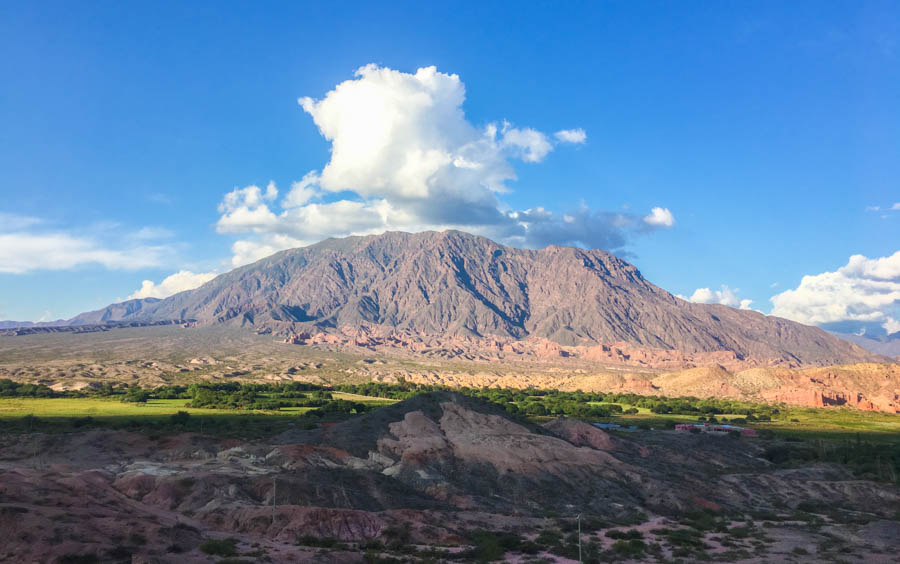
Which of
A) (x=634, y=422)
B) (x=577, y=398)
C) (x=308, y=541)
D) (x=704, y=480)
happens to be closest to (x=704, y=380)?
(x=577, y=398)

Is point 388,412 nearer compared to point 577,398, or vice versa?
point 388,412

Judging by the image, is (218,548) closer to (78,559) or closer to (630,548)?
(78,559)

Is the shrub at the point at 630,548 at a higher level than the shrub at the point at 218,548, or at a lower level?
lower

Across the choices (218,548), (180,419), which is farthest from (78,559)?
(180,419)

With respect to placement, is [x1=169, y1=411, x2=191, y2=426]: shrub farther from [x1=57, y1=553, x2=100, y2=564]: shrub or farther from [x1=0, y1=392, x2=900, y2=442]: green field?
[x1=57, y1=553, x2=100, y2=564]: shrub

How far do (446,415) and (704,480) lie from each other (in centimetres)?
2931

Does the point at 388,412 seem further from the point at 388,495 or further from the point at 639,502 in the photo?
the point at 639,502

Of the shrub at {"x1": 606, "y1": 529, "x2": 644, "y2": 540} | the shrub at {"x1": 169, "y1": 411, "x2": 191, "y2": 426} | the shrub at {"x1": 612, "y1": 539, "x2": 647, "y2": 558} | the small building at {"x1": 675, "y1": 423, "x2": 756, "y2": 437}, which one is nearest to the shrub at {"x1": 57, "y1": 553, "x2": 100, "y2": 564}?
the shrub at {"x1": 612, "y1": 539, "x2": 647, "y2": 558}

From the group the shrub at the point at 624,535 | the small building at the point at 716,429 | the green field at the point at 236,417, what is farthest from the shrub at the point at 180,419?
the small building at the point at 716,429

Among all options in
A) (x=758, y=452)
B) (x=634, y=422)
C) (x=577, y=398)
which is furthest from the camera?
(x=577, y=398)

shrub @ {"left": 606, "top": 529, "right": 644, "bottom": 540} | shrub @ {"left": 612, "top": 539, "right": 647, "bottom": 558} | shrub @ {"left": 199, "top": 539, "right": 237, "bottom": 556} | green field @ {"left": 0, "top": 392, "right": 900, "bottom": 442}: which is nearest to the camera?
shrub @ {"left": 199, "top": 539, "right": 237, "bottom": 556}

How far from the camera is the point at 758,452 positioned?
7981 cm

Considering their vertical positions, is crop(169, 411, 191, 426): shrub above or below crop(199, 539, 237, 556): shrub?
below

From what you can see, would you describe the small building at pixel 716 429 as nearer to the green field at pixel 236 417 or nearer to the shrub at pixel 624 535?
the green field at pixel 236 417
